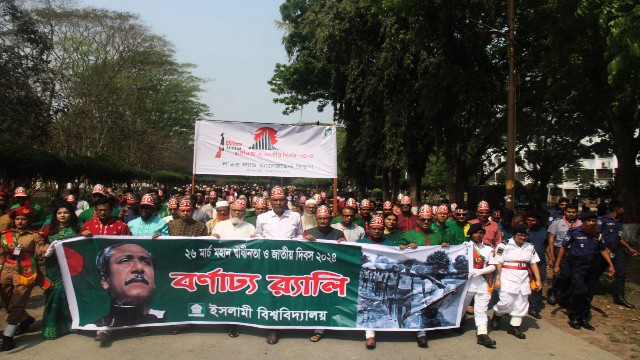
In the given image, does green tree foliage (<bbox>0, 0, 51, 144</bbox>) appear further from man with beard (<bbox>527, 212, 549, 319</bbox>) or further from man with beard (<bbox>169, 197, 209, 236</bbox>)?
man with beard (<bbox>527, 212, 549, 319</bbox>)

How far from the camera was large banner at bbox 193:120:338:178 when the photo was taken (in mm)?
9164

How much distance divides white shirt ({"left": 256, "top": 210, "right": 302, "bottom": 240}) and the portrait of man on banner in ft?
4.88

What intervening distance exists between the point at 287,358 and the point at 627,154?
14072mm

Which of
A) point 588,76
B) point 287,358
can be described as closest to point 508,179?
point 588,76

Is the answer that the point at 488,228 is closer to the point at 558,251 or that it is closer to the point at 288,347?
the point at 558,251

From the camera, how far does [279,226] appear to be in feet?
21.3

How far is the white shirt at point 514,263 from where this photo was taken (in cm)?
636

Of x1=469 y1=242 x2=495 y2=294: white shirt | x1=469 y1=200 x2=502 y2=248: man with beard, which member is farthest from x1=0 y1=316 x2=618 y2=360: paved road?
x1=469 y1=200 x2=502 y2=248: man with beard

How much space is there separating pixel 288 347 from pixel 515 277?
3219mm

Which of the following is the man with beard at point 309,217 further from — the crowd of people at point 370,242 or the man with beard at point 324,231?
the man with beard at point 324,231

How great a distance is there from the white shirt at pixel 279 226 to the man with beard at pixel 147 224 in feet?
4.28

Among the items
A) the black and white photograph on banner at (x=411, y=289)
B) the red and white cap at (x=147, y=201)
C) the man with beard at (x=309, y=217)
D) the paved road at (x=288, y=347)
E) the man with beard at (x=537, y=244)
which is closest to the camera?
the paved road at (x=288, y=347)

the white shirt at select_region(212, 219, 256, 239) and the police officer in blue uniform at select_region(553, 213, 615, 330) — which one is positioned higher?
the white shirt at select_region(212, 219, 256, 239)

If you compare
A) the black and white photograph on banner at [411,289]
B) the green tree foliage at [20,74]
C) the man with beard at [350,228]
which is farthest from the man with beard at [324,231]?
the green tree foliage at [20,74]
